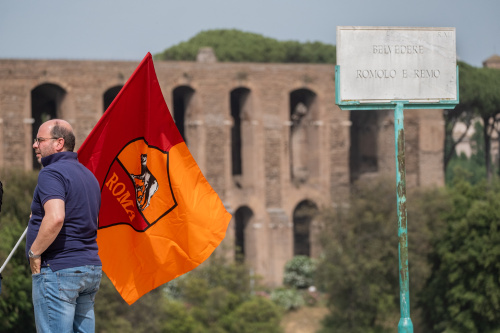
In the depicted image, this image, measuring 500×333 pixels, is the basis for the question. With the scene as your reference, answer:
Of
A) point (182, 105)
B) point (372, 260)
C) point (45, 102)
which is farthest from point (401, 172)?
point (182, 105)

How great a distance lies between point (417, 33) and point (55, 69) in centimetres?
2506

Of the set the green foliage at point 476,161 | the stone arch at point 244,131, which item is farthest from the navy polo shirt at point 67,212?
the green foliage at point 476,161

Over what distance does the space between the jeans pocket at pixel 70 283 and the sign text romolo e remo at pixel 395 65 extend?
3329mm

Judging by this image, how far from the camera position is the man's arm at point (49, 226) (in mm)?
4586

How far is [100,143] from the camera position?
247 inches

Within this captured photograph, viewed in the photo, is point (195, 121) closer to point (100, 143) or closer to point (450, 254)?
point (450, 254)

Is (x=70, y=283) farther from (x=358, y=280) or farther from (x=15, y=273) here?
(x=358, y=280)

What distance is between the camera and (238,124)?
37062mm

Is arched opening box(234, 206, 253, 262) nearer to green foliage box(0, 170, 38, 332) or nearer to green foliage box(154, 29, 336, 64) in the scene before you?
green foliage box(0, 170, 38, 332)

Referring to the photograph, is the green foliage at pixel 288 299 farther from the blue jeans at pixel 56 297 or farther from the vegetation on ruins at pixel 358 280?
the blue jeans at pixel 56 297

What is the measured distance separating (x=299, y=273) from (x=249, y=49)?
1840 cm

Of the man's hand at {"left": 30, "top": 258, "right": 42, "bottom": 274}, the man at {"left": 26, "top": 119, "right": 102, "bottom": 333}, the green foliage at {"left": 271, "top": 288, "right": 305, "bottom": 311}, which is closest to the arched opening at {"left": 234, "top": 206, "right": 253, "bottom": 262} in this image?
the green foliage at {"left": 271, "top": 288, "right": 305, "bottom": 311}

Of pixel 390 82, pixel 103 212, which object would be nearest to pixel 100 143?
pixel 103 212

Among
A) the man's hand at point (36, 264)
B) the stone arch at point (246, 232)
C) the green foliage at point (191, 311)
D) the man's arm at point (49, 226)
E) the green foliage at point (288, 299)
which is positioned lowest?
the green foliage at point (288, 299)
